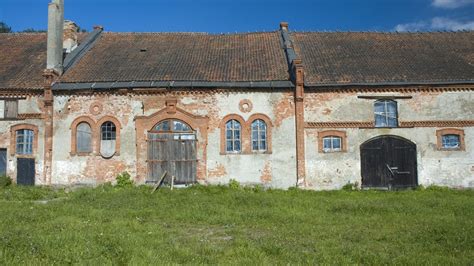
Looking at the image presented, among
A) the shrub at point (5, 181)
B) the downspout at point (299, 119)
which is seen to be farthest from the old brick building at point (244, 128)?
the shrub at point (5, 181)

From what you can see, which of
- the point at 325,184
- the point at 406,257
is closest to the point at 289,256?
the point at 406,257

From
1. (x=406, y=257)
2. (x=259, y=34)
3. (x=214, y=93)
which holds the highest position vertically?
(x=259, y=34)

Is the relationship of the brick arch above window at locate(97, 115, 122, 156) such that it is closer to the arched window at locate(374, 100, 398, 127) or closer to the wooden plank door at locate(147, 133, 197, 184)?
the wooden plank door at locate(147, 133, 197, 184)

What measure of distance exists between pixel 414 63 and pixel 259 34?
29.8 ft

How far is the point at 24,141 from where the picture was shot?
18.9 m

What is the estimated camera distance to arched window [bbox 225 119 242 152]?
18.5 m

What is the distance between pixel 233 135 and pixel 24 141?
9756 mm

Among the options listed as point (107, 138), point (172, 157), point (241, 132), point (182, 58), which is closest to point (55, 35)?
point (107, 138)

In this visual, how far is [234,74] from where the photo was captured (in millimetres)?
19422

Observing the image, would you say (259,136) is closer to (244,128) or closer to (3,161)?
(244,128)

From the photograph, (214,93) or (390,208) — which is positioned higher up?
(214,93)

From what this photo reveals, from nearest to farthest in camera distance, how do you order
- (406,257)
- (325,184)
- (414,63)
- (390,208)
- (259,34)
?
(406,257), (390,208), (325,184), (414,63), (259,34)

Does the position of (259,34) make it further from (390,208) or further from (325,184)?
(390,208)

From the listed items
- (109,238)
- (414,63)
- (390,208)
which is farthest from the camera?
(414,63)
